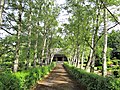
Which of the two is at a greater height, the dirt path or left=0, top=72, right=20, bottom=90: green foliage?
left=0, top=72, right=20, bottom=90: green foliage

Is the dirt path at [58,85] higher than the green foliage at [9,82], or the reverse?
the green foliage at [9,82]

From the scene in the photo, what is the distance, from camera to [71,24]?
33281 mm


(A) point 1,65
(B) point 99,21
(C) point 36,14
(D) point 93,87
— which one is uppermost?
(C) point 36,14

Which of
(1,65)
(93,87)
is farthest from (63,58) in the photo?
(93,87)

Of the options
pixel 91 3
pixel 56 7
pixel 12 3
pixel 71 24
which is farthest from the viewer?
pixel 56 7

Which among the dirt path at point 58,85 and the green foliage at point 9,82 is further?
the dirt path at point 58,85

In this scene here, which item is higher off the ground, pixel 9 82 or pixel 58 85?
pixel 9 82

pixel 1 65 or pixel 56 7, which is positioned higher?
pixel 56 7

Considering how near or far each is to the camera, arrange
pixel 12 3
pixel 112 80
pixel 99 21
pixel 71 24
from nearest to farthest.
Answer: pixel 112 80 → pixel 12 3 → pixel 99 21 → pixel 71 24

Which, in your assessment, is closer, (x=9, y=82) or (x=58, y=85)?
(x=9, y=82)

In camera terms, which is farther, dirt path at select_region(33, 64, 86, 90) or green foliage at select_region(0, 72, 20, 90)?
dirt path at select_region(33, 64, 86, 90)

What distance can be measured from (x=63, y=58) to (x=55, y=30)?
165 feet

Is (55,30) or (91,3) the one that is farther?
(55,30)

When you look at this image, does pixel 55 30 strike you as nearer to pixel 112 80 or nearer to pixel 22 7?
pixel 22 7
